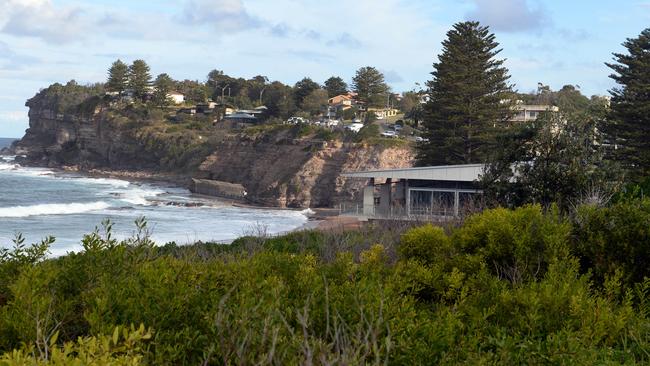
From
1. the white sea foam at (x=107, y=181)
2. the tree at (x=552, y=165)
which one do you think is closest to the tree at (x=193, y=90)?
the white sea foam at (x=107, y=181)

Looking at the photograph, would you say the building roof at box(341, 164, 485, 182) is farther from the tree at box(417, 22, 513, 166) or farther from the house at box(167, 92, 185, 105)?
the house at box(167, 92, 185, 105)

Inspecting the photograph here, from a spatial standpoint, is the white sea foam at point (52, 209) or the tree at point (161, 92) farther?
the tree at point (161, 92)

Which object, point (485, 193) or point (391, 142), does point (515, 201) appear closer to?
point (485, 193)

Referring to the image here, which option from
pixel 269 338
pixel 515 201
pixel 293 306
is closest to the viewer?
pixel 269 338

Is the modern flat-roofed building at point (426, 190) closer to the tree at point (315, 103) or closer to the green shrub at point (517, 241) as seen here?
the green shrub at point (517, 241)

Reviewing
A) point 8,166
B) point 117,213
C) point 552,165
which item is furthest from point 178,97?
point 552,165

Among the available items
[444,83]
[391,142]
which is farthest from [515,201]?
[391,142]

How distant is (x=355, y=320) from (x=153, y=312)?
4.67ft

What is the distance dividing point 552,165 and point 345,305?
11762 millimetres

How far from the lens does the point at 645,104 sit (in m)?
31.5

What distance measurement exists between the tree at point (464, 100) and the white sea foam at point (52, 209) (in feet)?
73.0

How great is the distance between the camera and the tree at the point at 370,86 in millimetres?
73938

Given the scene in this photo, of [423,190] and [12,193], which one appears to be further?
[12,193]

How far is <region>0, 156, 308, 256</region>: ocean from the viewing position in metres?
34.2
